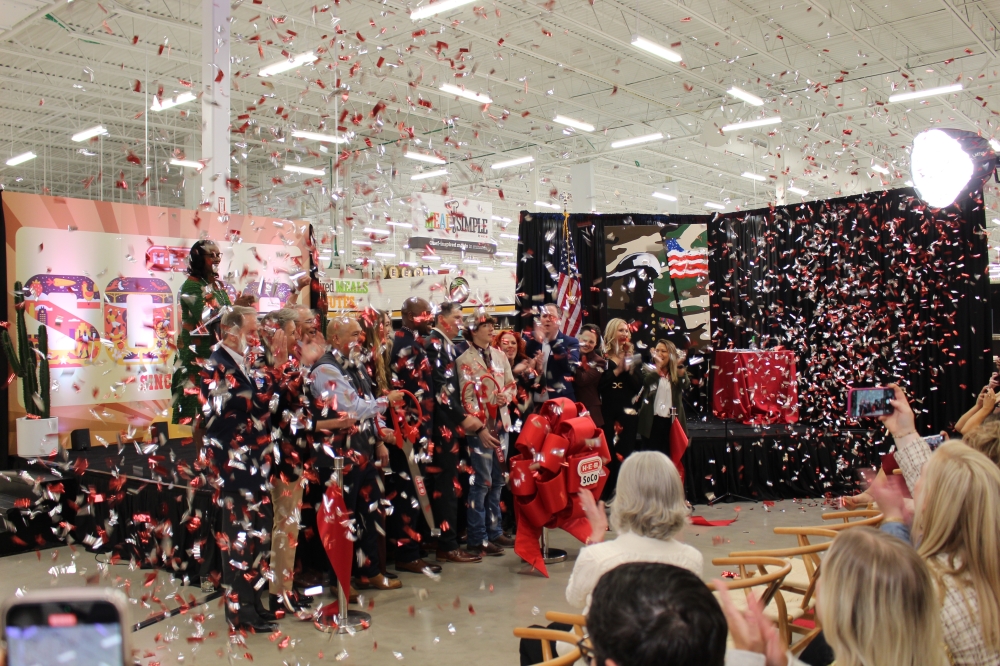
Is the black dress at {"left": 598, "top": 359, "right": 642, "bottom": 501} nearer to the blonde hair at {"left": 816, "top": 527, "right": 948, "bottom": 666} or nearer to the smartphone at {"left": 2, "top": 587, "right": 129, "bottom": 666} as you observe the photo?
the blonde hair at {"left": 816, "top": 527, "right": 948, "bottom": 666}

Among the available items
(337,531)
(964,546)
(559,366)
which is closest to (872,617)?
(964,546)

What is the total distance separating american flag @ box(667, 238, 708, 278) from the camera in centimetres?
905

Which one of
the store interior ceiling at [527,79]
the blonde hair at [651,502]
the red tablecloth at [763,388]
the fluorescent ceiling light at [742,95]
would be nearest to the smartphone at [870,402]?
the blonde hair at [651,502]

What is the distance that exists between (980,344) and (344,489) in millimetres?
6012

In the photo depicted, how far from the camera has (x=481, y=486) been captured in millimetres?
5305

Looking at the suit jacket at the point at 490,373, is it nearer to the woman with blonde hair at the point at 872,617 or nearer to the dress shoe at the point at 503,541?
the dress shoe at the point at 503,541

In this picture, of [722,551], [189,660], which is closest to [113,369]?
[189,660]

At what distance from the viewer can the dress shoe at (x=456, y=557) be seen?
5.20 m

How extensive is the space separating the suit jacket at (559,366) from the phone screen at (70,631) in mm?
5117

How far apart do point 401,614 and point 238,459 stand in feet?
3.98

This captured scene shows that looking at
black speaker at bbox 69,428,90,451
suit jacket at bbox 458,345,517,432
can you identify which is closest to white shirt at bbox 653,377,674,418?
suit jacket at bbox 458,345,517,432

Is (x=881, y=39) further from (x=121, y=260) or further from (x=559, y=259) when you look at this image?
(x=121, y=260)

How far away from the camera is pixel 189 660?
3621 millimetres

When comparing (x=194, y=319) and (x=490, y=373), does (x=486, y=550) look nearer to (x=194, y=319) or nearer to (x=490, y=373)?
(x=490, y=373)
